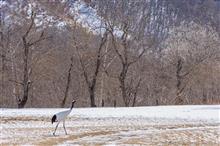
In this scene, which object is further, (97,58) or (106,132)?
(97,58)

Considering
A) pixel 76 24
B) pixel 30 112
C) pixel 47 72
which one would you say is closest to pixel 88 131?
A: pixel 30 112

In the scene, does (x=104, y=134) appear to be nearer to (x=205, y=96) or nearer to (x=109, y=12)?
(x=109, y=12)

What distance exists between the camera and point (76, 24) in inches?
2023

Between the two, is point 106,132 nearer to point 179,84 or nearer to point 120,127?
point 120,127

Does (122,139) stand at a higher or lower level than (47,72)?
lower

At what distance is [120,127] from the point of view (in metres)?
26.0

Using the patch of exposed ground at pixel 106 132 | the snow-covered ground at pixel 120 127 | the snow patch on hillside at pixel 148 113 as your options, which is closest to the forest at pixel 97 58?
the snow patch on hillside at pixel 148 113

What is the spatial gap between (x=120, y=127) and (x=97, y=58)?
26091 mm

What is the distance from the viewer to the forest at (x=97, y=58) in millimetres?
50812

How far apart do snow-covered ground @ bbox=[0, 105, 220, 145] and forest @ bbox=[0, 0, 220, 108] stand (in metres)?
14.1

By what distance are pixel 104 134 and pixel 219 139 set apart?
482 cm

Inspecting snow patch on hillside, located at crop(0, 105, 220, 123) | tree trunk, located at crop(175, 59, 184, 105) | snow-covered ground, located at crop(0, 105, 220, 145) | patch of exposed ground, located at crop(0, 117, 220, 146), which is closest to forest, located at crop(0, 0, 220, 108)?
tree trunk, located at crop(175, 59, 184, 105)

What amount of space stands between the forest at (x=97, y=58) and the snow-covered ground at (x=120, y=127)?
14.1 metres

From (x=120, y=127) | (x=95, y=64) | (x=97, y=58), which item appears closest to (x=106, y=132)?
(x=120, y=127)
